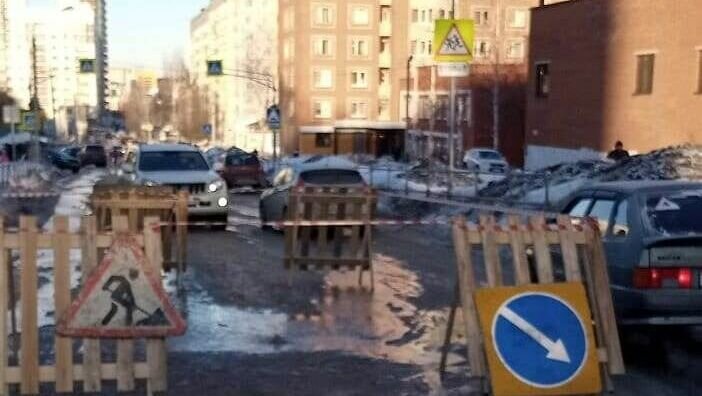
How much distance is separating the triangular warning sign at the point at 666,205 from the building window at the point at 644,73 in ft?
98.8

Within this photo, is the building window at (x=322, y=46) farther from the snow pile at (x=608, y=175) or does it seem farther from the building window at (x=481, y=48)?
the snow pile at (x=608, y=175)

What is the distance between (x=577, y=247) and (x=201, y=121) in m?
120

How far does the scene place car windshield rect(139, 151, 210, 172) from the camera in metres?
22.8

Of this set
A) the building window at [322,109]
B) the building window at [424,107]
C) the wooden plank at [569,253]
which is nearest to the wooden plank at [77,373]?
the wooden plank at [569,253]

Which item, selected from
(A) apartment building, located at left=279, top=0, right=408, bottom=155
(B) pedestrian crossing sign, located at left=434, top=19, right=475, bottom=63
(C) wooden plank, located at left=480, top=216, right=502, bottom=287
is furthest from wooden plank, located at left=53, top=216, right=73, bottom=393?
(A) apartment building, located at left=279, top=0, right=408, bottom=155

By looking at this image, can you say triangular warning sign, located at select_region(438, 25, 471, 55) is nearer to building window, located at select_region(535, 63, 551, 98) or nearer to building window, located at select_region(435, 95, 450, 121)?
building window, located at select_region(535, 63, 551, 98)

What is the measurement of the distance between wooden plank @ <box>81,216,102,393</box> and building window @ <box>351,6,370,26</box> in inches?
3155

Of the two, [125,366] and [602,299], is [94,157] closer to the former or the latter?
[125,366]

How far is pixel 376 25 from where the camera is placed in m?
86.8

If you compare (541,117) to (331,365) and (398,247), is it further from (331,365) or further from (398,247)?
(331,365)

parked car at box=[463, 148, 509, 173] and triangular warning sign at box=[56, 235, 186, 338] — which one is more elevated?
triangular warning sign at box=[56, 235, 186, 338]

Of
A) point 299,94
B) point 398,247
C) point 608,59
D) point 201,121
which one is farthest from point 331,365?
point 201,121

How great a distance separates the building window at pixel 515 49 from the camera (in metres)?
83.6

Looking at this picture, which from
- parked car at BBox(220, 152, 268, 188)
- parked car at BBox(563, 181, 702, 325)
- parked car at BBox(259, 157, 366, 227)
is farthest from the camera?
parked car at BBox(220, 152, 268, 188)
